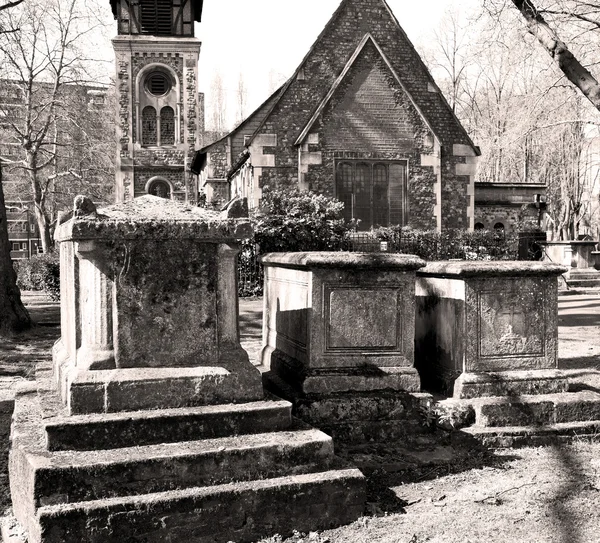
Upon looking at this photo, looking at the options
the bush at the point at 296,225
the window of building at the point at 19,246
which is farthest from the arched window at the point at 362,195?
the window of building at the point at 19,246

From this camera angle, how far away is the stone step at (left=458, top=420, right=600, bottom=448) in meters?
4.97

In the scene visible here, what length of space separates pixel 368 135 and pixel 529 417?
65.8 feet

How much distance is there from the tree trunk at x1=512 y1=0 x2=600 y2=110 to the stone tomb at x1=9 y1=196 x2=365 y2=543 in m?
6.91

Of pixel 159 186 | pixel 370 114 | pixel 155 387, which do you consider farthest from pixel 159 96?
pixel 155 387

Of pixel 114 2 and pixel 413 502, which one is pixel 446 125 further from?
pixel 413 502

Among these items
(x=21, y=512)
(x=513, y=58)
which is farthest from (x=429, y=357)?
(x=513, y=58)

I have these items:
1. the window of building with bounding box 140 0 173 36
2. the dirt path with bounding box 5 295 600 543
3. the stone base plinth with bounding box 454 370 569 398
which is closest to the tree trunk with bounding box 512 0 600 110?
the stone base plinth with bounding box 454 370 569 398

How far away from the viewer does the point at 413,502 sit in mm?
3973

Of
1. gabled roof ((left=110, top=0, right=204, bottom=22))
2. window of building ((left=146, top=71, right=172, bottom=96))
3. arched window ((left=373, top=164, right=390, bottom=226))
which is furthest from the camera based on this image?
window of building ((left=146, top=71, right=172, bottom=96))

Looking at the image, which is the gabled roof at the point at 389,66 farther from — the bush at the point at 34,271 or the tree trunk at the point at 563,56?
the tree trunk at the point at 563,56

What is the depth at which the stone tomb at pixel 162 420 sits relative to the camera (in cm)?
330

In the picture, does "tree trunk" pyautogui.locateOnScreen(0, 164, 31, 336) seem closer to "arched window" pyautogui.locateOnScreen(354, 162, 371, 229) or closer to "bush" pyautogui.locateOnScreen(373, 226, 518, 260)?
"bush" pyautogui.locateOnScreen(373, 226, 518, 260)

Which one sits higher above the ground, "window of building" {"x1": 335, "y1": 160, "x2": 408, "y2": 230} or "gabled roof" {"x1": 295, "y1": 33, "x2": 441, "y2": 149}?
"gabled roof" {"x1": 295, "y1": 33, "x2": 441, "y2": 149}

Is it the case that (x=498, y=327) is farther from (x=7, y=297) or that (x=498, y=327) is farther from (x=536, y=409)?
(x=7, y=297)
